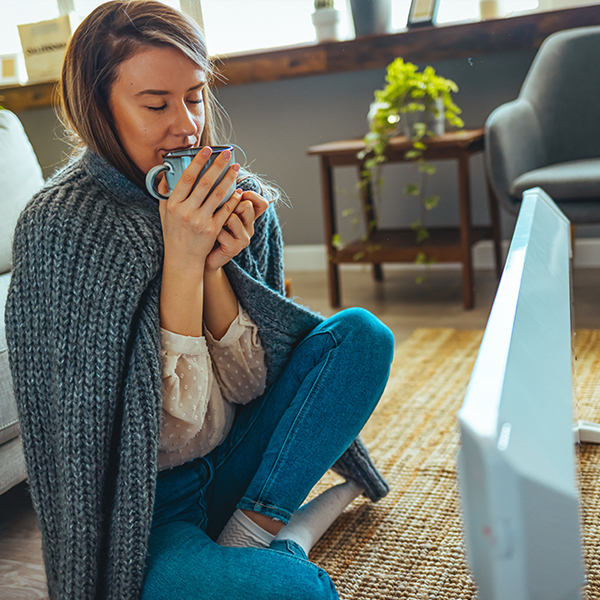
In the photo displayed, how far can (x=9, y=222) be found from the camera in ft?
4.51

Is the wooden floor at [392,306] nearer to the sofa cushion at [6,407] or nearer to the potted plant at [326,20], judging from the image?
the sofa cushion at [6,407]

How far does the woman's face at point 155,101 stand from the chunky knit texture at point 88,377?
3.5 inches

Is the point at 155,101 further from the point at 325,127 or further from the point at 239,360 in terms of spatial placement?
the point at 325,127

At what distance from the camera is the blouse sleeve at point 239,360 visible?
852mm

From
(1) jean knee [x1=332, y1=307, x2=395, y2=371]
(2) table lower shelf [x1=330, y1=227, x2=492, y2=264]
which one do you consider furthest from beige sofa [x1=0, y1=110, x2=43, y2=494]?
(2) table lower shelf [x1=330, y1=227, x2=492, y2=264]

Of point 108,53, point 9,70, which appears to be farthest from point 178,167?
point 9,70

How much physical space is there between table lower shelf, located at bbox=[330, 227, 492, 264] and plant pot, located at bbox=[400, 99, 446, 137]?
37 centimetres

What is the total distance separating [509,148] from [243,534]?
148 cm

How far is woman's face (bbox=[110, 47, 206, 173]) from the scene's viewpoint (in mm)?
753

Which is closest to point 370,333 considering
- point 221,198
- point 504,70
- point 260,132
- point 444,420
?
point 221,198

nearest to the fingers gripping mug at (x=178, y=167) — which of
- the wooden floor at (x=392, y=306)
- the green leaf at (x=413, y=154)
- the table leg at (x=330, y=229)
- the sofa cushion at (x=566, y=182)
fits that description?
the wooden floor at (x=392, y=306)

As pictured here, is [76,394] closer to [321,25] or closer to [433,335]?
[433,335]

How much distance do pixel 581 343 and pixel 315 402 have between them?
1.14 metres

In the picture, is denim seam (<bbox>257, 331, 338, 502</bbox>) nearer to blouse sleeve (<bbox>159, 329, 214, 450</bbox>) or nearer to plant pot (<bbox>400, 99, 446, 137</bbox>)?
blouse sleeve (<bbox>159, 329, 214, 450</bbox>)
